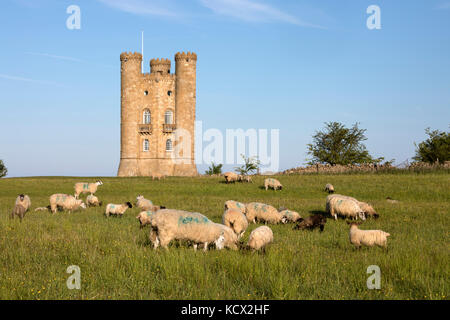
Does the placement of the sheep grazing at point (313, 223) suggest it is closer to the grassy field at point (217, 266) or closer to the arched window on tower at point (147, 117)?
the grassy field at point (217, 266)

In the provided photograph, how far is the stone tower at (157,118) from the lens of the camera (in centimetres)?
6109

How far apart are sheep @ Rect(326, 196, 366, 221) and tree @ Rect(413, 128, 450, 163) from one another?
47687 mm

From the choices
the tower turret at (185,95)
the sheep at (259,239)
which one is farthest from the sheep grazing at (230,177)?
the tower turret at (185,95)

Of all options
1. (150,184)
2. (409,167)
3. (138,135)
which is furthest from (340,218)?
(138,135)

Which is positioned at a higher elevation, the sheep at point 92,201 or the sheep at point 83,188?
the sheep at point 83,188

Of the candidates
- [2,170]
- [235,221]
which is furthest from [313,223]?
[2,170]

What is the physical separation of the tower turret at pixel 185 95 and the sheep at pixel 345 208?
45376 millimetres

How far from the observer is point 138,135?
204 feet

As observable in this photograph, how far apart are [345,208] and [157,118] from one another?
49286 mm

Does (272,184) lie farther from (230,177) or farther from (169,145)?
(169,145)

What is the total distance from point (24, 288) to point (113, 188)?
26153 millimetres

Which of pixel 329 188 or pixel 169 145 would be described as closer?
pixel 329 188

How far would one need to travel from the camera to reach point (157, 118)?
204 ft

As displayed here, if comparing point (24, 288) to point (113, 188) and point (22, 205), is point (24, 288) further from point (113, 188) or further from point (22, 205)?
point (113, 188)
